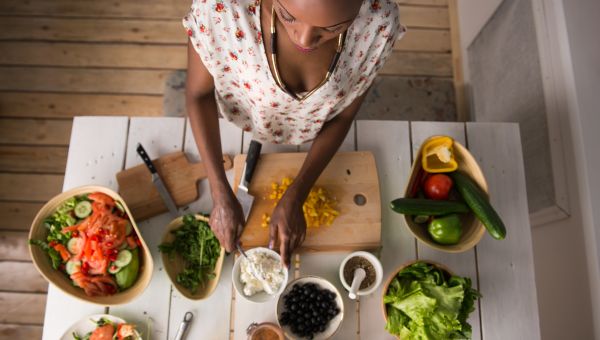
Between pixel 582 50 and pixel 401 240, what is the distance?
1.04 meters

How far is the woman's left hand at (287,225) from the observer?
1146 mm

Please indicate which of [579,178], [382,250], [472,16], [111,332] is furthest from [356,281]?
[472,16]

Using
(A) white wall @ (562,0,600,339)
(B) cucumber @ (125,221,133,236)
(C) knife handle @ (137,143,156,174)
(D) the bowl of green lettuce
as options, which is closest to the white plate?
(B) cucumber @ (125,221,133,236)

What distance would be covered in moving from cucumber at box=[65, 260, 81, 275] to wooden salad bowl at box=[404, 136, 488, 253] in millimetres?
993

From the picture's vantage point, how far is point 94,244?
1130 mm

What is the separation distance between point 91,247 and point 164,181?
307 millimetres

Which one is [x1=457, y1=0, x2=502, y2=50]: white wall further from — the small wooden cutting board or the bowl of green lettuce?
the small wooden cutting board

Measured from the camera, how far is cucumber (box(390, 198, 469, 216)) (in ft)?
3.81

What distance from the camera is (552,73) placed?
161 centimetres

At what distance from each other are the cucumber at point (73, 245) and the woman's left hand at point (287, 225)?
578 mm

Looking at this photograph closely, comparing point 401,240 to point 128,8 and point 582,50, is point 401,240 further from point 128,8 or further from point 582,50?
point 128,8

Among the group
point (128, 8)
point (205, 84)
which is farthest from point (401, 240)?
point (128, 8)

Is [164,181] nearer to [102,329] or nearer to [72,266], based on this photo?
[72,266]

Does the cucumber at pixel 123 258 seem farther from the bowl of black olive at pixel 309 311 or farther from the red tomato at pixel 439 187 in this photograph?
the red tomato at pixel 439 187
